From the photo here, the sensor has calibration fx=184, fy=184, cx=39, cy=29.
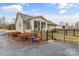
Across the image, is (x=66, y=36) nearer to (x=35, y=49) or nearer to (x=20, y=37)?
(x=35, y=49)

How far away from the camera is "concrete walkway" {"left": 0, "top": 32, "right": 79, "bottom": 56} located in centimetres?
326

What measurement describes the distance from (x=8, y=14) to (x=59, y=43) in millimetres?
1063

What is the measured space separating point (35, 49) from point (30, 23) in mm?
476

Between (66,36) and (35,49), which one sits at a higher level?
(66,36)

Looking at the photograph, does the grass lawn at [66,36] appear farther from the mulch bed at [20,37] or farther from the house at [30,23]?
the mulch bed at [20,37]

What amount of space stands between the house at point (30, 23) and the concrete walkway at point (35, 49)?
31 cm

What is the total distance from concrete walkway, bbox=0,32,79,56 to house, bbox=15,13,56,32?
0.31 m

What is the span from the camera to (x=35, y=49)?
3299 millimetres

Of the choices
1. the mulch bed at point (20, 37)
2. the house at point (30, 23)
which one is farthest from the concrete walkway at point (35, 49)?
the house at point (30, 23)

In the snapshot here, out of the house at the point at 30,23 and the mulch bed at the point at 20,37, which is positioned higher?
the house at the point at 30,23

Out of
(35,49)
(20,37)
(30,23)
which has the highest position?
(30,23)

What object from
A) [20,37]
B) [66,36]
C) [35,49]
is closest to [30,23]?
[20,37]

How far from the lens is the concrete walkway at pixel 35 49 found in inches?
128

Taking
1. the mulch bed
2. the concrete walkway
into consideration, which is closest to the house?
the mulch bed
